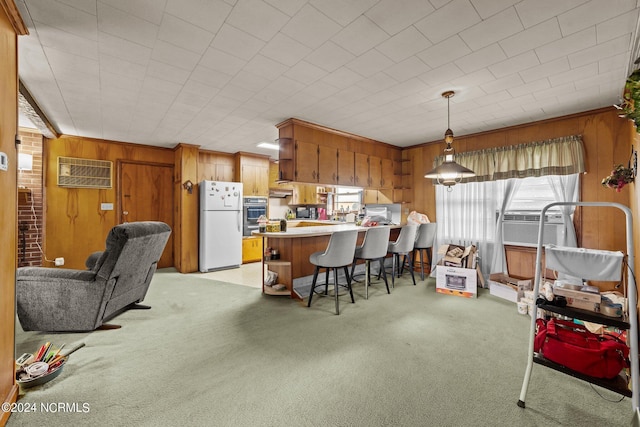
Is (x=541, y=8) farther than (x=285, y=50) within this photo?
No

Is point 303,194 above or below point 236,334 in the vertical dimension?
above

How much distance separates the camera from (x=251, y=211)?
234 inches

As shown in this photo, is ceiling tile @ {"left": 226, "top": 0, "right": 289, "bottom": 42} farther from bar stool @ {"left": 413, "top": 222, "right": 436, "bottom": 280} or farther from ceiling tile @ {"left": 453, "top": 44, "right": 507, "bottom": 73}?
bar stool @ {"left": 413, "top": 222, "right": 436, "bottom": 280}

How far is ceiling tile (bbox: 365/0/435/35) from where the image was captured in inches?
65.2

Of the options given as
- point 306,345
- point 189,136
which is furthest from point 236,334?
point 189,136

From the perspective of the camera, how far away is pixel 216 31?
1.92 m

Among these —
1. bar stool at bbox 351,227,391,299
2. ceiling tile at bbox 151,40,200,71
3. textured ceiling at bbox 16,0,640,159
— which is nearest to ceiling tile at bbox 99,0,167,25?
textured ceiling at bbox 16,0,640,159

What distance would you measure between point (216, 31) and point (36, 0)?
3.35 feet

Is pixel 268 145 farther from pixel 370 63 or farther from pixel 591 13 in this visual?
pixel 591 13

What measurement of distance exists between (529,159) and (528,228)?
3.28 feet

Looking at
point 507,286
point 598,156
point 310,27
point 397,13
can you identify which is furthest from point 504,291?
point 310,27

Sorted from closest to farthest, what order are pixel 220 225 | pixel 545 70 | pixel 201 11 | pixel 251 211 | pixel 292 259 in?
pixel 201 11 < pixel 545 70 < pixel 292 259 < pixel 220 225 < pixel 251 211

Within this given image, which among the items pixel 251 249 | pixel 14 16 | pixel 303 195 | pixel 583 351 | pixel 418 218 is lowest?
pixel 251 249

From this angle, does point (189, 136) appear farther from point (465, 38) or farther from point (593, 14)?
point (593, 14)
